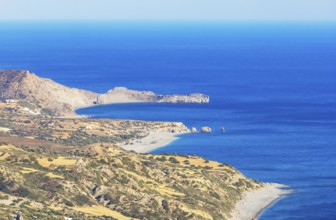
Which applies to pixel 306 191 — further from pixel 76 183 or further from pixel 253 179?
pixel 76 183


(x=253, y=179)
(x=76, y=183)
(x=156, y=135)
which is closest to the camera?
(x=76, y=183)

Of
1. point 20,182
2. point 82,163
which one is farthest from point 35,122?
point 20,182

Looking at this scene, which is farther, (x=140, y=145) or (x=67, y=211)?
(x=140, y=145)

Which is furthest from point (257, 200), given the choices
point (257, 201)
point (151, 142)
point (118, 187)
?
point (151, 142)

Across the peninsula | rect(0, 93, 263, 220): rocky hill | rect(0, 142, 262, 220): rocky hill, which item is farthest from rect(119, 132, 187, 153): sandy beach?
rect(0, 142, 262, 220): rocky hill

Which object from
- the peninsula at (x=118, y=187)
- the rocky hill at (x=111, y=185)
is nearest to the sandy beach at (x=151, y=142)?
the peninsula at (x=118, y=187)

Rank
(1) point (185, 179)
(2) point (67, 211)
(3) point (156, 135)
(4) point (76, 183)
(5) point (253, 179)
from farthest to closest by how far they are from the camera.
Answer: (3) point (156, 135) < (5) point (253, 179) < (1) point (185, 179) < (4) point (76, 183) < (2) point (67, 211)

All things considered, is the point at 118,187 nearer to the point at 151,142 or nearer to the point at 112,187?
the point at 112,187
